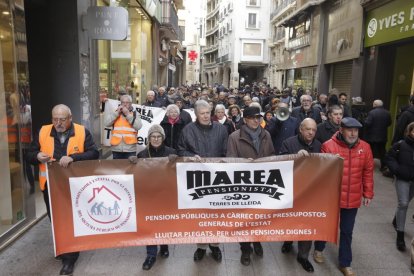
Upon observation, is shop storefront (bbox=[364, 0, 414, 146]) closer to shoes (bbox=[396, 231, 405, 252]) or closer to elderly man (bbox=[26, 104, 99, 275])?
shoes (bbox=[396, 231, 405, 252])

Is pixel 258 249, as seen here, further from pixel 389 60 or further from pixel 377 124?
pixel 389 60

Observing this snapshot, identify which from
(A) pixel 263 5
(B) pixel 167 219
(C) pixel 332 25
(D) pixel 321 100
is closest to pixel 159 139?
(B) pixel 167 219

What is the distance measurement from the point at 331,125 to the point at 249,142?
183 centimetres

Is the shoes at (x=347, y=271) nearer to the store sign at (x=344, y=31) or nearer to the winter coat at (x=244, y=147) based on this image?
the winter coat at (x=244, y=147)

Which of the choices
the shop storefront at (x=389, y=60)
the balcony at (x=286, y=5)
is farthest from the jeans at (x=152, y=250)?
the balcony at (x=286, y=5)

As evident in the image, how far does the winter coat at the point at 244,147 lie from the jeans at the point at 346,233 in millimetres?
1061

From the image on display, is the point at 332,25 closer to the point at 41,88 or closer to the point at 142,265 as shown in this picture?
the point at 41,88

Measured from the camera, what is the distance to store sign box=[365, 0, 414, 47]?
9.55 m

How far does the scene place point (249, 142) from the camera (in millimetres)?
4355

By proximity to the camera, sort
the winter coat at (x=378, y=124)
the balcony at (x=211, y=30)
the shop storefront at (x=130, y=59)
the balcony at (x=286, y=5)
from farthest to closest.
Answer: the balcony at (x=211, y=30)
the balcony at (x=286, y=5)
the shop storefront at (x=130, y=59)
the winter coat at (x=378, y=124)

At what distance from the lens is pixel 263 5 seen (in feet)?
162

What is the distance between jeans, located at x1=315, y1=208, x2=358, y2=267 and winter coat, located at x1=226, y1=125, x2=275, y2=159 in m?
1.06

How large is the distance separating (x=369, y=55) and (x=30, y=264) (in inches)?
458

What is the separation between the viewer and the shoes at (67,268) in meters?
4.12
